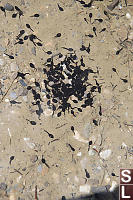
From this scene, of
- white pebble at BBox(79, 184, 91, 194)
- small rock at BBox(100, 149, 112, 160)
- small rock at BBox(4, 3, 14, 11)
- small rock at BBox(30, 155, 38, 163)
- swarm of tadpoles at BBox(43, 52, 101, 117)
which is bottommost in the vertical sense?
white pebble at BBox(79, 184, 91, 194)

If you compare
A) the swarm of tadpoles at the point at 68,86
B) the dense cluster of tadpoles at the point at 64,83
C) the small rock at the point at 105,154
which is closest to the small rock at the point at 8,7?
the dense cluster of tadpoles at the point at 64,83

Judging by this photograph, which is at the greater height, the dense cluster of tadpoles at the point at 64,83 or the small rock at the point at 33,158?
the dense cluster of tadpoles at the point at 64,83

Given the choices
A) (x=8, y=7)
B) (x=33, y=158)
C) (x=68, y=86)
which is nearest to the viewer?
(x=33, y=158)

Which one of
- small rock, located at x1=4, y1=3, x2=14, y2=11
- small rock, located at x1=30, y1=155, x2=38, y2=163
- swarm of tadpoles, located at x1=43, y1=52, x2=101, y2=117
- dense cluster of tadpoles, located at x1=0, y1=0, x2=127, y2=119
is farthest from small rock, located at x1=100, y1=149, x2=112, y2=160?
small rock, located at x1=4, y1=3, x2=14, y2=11

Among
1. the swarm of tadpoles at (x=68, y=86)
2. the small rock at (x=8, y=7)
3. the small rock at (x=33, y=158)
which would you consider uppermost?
the small rock at (x=8, y=7)

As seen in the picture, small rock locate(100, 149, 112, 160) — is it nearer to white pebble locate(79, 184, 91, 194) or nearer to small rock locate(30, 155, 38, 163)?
white pebble locate(79, 184, 91, 194)

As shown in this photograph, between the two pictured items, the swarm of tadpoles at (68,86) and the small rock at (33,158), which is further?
the swarm of tadpoles at (68,86)

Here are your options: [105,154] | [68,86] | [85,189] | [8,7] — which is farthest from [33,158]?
[8,7]

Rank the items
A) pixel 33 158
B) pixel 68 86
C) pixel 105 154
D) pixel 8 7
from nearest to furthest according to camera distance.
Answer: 1. pixel 33 158
2. pixel 105 154
3. pixel 68 86
4. pixel 8 7

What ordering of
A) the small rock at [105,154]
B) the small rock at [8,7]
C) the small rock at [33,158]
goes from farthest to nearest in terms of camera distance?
1. the small rock at [8,7]
2. the small rock at [105,154]
3. the small rock at [33,158]

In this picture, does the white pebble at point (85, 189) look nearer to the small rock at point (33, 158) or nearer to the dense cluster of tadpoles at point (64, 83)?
the small rock at point (33, 158)

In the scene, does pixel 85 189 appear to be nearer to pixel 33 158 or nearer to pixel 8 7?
pixel 33 158

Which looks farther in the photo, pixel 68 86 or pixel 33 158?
pixel 68 86
